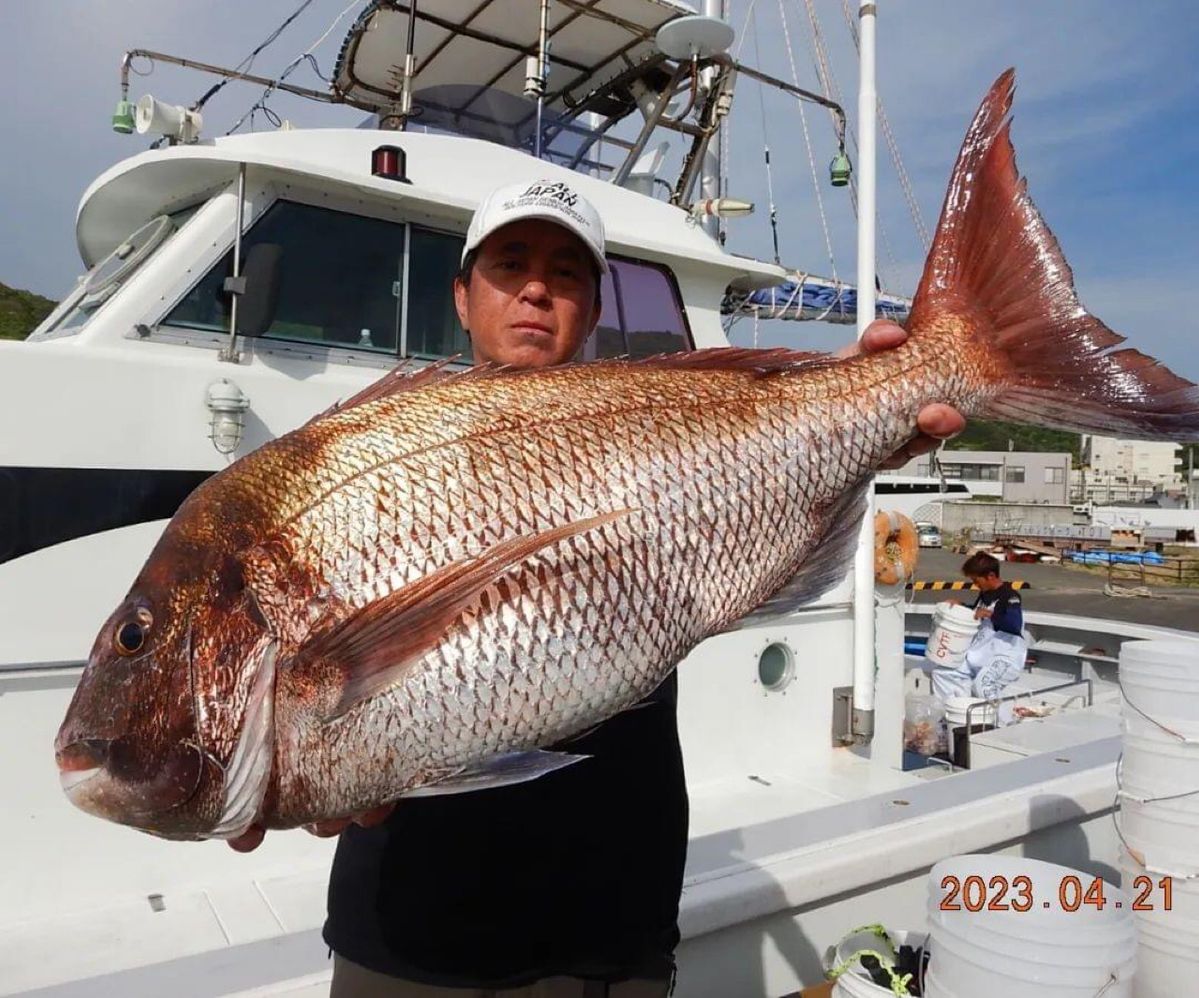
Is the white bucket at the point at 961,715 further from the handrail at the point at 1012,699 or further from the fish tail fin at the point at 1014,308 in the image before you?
the fish tail fin at the point at 1014,308

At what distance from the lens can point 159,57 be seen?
15.4 feet

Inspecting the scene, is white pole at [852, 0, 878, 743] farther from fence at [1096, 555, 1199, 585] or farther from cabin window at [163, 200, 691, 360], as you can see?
fence at [1096, 555, 1199, 585]

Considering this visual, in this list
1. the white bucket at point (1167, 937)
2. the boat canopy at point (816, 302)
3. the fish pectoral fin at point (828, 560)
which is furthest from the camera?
the boat canopy at point (816, 302)

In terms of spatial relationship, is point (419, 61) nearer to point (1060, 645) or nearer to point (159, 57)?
point (159, 57)

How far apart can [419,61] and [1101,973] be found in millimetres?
5968

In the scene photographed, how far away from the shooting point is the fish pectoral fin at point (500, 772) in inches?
46.1

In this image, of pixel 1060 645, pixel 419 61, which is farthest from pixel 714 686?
pixel 1060 645

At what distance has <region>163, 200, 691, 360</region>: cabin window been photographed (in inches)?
133

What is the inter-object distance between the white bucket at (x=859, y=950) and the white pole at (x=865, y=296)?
5.46ft

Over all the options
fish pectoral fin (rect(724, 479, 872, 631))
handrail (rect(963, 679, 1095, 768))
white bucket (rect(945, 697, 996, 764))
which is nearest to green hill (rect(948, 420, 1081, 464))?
handrail (rect(963, 679, 1095, 768))

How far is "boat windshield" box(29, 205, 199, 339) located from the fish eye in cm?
266

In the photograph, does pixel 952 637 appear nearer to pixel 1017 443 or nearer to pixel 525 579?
pixel 525 579

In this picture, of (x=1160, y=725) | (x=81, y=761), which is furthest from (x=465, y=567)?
(x=1160, y=725)

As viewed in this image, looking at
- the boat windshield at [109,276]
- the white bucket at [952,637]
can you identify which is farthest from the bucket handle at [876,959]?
the white bucket at [952,637]
